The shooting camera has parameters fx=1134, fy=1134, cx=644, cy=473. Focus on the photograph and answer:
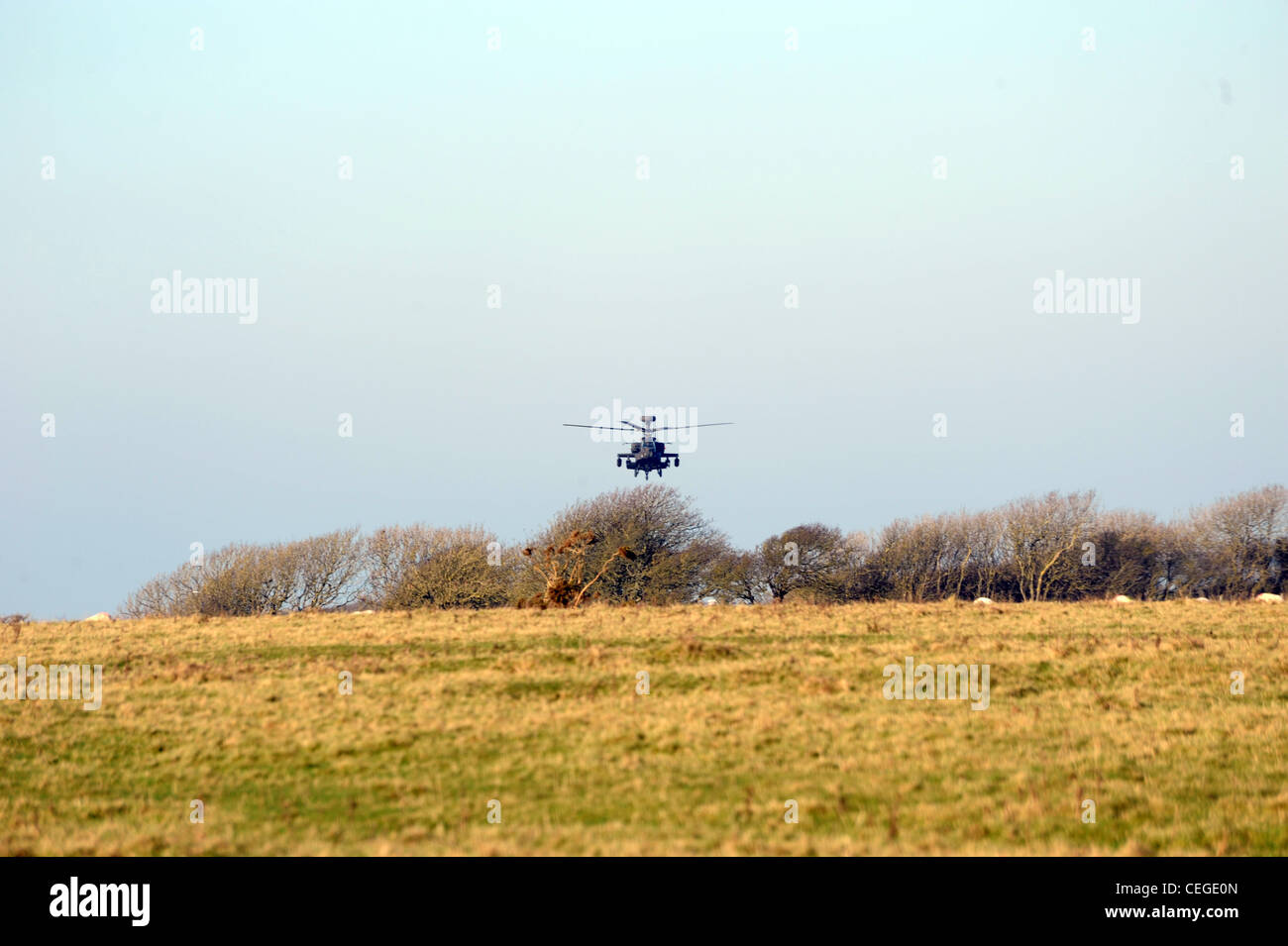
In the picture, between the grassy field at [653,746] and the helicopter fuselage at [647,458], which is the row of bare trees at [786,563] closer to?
the helicopter fuselage at [647,458]

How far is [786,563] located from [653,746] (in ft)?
190

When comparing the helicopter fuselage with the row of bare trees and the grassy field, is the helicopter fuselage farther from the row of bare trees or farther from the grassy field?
the grassy field

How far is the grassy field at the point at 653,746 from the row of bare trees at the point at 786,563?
122 feet

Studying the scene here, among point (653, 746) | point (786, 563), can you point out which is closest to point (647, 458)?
point (786, 563)

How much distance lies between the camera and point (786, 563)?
7562cm

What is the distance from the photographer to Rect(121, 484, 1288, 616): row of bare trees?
227 feet

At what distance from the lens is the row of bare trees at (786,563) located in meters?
69.1

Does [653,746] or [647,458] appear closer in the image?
[653,746]

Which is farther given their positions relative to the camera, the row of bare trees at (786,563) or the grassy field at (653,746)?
the row of bare trees at (786,563)

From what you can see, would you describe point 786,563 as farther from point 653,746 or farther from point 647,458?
point 653,746

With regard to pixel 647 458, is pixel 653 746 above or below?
below

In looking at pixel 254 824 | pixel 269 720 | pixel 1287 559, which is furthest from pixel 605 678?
pixel 1287 559

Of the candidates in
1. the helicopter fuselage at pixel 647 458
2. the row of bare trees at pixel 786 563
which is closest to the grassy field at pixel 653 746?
the row of bare trees at pixel 786 563
